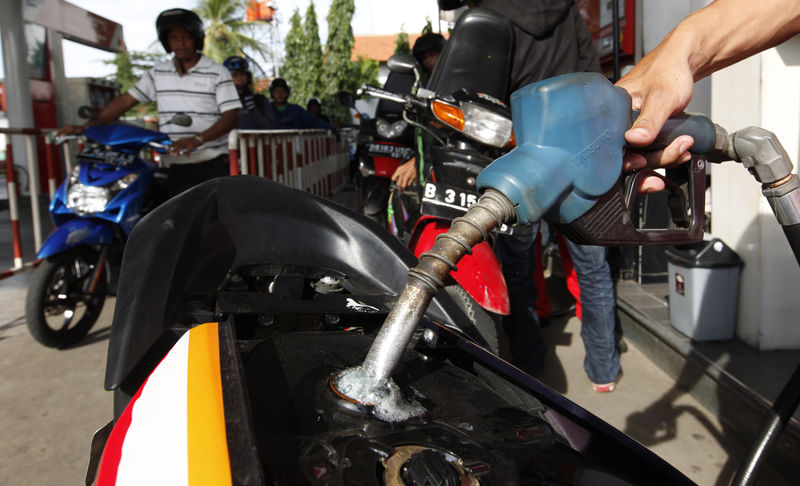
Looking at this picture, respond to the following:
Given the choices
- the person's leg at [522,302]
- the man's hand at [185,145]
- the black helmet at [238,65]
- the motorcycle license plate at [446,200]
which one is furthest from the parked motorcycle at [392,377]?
the black helmet at [238,65]

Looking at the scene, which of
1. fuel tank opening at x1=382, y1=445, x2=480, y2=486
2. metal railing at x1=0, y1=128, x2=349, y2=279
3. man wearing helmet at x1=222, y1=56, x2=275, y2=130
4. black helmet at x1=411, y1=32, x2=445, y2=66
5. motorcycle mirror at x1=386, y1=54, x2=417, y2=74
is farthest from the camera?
man wearing helmet at x1=222, y1=56, x2=275, y2=130

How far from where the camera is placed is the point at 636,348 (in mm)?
3873

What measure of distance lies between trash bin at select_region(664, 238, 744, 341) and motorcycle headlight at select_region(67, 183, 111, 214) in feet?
11.3

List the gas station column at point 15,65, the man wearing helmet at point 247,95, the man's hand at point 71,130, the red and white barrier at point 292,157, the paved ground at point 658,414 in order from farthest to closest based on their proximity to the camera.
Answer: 1. the gas station column at point 15,65
2. the man wearing helmet at point 247,95
3. the red and white barrier at point 292,157
4. the man's hand at point 71,130
5. the paved ground at point 658,414

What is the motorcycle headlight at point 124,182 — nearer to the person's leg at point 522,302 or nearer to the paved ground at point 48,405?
the paved ground at point 48,405

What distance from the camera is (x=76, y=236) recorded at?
3852 mm

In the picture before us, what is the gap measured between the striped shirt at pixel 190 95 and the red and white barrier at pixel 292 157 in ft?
0.75

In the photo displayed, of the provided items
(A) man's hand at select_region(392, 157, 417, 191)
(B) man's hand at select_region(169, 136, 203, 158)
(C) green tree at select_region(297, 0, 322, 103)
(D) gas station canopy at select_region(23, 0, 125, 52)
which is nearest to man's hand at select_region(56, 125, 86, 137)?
(B) man's hand at select_region(169, 136, 203, 158)

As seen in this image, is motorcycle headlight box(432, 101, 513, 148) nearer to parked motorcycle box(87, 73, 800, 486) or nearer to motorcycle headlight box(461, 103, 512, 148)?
motorcycle headlight box(461, 103, 512, 148)

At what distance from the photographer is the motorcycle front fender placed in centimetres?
373

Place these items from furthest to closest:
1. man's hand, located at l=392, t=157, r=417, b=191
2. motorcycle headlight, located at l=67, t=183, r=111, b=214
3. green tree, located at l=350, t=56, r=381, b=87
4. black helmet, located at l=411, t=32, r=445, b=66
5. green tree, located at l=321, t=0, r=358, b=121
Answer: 1. green tree, located at l=350, t=56, r=381, b=87
2. green tree, located at l=321, t=0, r=358, b=121
3. black helmet, located at l=411, t=32, r=445, b=66
4. motorcycle headlight, located at l=67, t=183, r=111, b=214
5. man's hand, located at l=392, t=157, r=417, b=191

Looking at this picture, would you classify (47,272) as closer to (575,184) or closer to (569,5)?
(569,5)

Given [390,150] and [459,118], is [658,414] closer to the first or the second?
[459,118]

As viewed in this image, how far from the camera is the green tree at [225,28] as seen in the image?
32.3 meters
